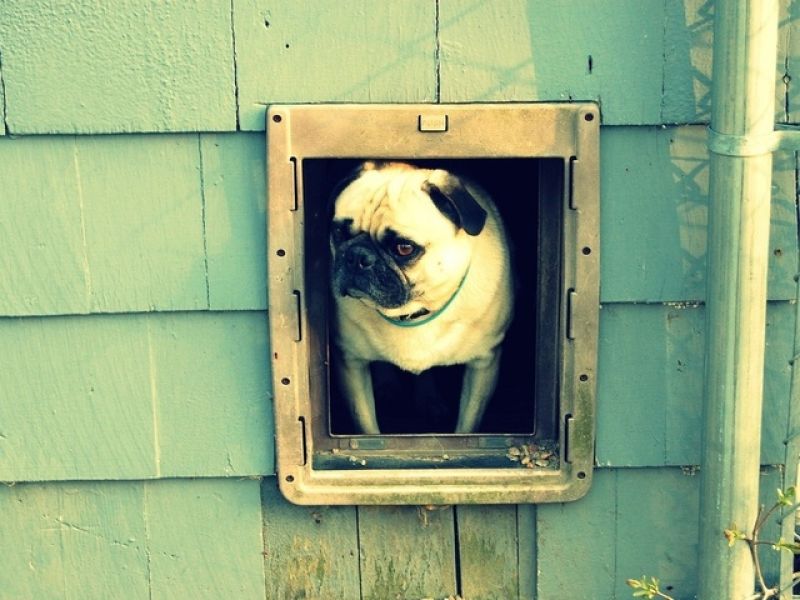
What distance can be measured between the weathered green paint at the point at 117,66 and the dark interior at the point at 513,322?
44 cm

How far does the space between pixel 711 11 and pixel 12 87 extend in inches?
57.9

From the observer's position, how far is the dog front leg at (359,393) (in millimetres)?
3072

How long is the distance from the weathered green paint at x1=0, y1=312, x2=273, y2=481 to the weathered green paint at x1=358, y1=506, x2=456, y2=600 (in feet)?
1.02

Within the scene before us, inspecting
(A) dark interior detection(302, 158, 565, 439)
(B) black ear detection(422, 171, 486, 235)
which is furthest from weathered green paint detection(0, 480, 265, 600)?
(B) black ear detection(422, 171, 486, 235)

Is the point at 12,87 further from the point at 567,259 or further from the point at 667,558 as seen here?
the point at 667,558

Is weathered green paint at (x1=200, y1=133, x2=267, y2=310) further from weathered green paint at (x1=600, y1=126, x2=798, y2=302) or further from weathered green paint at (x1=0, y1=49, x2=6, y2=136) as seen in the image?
weathered green paint at (x1=600, y1=126, x2=798, y2=302)

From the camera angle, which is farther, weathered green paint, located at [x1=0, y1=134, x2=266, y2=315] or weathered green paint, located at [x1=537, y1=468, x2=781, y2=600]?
weathered green paint, located at [x1=537, y1=468, x2=781, y2=600]

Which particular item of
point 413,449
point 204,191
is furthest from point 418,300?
point 204,191

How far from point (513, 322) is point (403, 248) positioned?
27.6 inches

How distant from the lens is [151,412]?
2.65 m

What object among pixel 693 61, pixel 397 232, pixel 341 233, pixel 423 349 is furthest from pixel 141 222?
pixel 693 61

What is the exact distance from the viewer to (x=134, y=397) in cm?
264

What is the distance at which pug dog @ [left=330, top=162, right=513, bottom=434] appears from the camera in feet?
8.99

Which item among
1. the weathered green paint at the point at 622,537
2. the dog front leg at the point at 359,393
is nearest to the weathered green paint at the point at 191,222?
the weathered green paint at the point at 622,537
